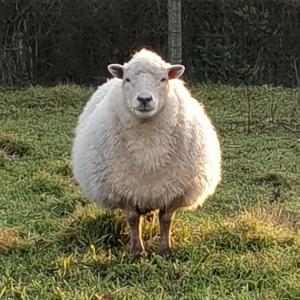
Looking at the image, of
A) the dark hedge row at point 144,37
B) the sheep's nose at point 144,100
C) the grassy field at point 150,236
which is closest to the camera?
the grassy field at point 150,236

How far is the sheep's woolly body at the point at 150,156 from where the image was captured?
5.64m

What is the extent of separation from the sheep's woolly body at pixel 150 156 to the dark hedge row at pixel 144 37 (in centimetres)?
939

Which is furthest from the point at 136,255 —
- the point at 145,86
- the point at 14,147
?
the point at 14,147

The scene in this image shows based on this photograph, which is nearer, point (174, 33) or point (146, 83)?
point (146, 83)

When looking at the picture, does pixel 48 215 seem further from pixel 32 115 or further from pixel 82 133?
pixel 32 115

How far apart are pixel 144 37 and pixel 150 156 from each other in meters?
9.99

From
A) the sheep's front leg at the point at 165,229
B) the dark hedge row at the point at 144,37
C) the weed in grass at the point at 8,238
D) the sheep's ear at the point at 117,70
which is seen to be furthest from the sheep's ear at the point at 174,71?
the dark hedge row at the point at 144,37

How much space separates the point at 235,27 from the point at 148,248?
10247 millimetres

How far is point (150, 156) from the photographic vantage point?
18.5ft

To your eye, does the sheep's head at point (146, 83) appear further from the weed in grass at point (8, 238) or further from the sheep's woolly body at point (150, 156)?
the weed in grass at point (8, 238)

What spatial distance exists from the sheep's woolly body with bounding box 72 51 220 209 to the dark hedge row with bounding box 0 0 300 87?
9.39 metres

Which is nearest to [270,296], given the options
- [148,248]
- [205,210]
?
[148,248]

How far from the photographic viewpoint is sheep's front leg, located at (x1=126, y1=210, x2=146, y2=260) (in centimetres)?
566

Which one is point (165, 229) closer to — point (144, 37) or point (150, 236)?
point (150, 236)
